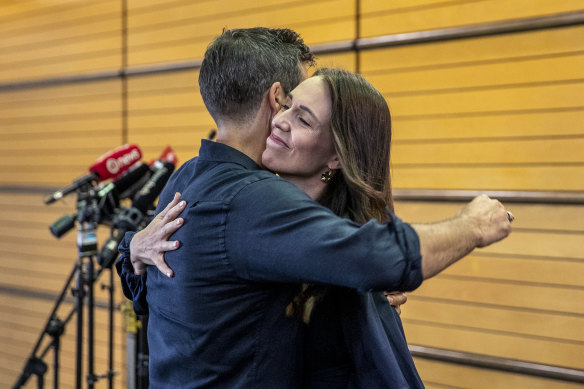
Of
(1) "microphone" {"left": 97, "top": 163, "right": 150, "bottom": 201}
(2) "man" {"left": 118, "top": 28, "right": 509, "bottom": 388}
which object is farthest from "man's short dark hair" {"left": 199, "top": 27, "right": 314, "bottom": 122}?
(1) "microphone" {"left": 97, "top": 163, "right": 150, "bottom": 201}

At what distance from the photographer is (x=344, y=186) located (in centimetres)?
167

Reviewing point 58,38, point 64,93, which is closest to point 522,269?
point 64,93

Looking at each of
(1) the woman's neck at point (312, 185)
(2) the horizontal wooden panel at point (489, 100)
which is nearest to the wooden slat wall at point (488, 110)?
(2) the horizontal wooden panel at point (489, 100)

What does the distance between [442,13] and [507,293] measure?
1636 mm

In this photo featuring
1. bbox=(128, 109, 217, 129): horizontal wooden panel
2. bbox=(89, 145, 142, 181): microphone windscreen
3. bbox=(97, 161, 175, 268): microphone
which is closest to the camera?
bbox=(97, 161, 175, 268): microphone

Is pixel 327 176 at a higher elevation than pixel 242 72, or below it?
below

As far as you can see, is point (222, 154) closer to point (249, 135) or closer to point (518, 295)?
point (249, 135)

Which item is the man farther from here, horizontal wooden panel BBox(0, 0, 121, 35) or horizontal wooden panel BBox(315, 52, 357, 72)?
horizontal wooden panel BBox(0, 0, 121, 35)

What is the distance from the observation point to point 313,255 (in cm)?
123

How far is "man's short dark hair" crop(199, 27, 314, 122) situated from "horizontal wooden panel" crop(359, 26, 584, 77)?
6.36 feet

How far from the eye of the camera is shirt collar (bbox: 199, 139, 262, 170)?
1.59m

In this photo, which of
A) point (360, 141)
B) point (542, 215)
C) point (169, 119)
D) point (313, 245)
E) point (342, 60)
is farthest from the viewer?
point (169, 119)

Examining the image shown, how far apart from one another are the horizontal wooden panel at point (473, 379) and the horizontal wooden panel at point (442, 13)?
197cm

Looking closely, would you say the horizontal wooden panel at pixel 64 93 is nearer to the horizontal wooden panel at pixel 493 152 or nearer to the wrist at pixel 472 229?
the horizontal wooden panel at pixel 493 152
